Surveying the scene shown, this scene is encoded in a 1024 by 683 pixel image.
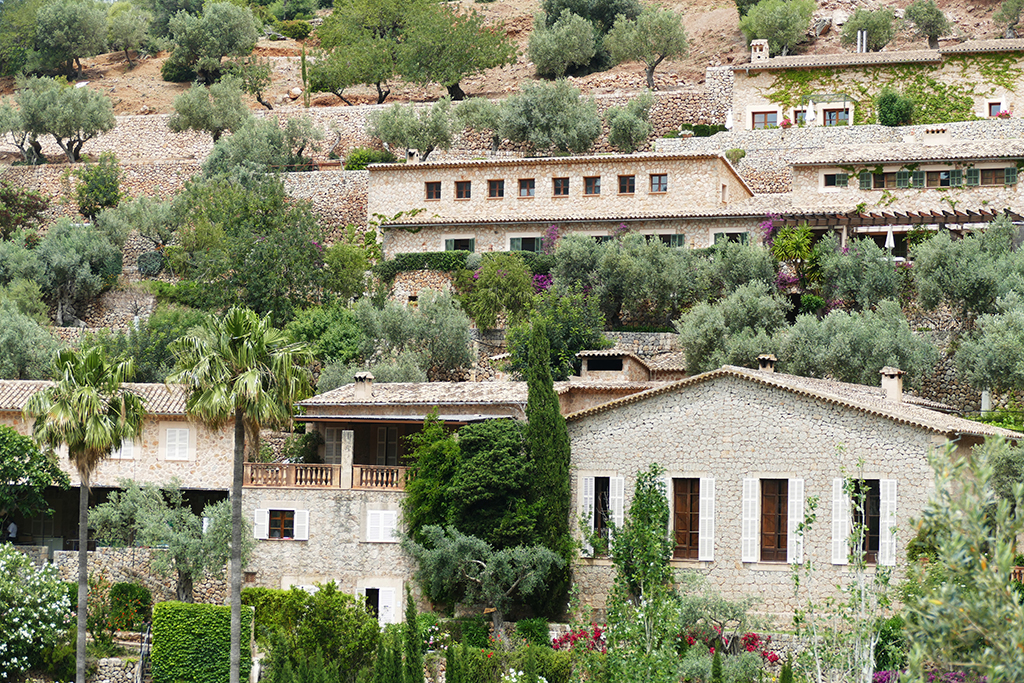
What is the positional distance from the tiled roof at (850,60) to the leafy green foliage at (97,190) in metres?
30.4

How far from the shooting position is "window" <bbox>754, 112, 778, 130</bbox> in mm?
63625

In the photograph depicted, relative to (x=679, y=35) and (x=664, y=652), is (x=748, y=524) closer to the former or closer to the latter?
(x=664, y=652)

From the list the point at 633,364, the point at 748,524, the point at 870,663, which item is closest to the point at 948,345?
the point at 633,364

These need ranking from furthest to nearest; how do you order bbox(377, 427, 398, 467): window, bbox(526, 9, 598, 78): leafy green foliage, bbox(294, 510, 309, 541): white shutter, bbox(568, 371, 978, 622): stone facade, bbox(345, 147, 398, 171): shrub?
bbox(526, 9, 598, 78): leafy green foliage
bbox(345, 147, 398, 171): shrub
bbox(377, 427, 398, 467): window
bbox(294, 510, 309, 541): white shutter
bbox(568, 371, 978, 622): stone facade

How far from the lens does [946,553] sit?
13.0 m

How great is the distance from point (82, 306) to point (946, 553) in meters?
50.4

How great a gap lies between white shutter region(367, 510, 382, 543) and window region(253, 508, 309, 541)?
174 cm

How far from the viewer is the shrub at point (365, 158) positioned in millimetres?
65688

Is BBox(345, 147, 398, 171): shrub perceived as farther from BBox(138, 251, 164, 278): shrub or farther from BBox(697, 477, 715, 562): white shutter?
BBox(697, 477, 715, 562): white shutter

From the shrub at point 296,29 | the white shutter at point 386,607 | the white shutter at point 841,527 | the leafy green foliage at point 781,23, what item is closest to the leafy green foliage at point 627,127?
the leafy green foliage at point 781,23

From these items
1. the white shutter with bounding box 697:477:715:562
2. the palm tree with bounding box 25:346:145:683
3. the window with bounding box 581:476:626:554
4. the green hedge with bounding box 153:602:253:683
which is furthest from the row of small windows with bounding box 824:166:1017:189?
the palm tree with bounding box 25:346:145:683

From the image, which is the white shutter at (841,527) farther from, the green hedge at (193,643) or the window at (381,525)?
the green hedge at (193,643)

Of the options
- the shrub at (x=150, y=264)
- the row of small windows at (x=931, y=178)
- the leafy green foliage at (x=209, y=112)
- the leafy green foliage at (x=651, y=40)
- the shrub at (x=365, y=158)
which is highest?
the leafy green foliage at (x=651, y=40)

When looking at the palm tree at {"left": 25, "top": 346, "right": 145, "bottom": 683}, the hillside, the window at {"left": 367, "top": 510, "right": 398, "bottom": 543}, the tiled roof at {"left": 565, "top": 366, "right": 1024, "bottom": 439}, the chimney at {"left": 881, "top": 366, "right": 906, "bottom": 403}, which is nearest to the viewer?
the palm tree at {"left": 25, "top": 346, "right": 145, "bottom": 683}
